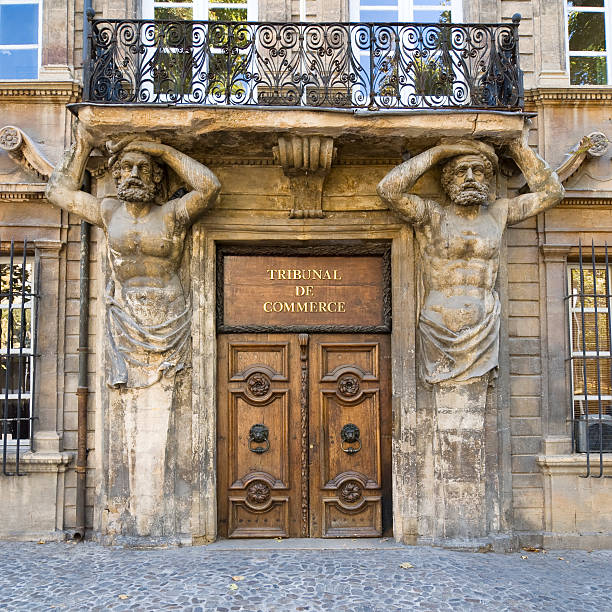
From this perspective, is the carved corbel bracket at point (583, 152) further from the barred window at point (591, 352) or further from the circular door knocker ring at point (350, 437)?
the circular door knocker ring at point (350, 437)

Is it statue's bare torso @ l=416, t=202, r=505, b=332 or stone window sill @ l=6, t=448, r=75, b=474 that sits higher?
statue's bare torso @ l=416, t=202, r=505, b=332

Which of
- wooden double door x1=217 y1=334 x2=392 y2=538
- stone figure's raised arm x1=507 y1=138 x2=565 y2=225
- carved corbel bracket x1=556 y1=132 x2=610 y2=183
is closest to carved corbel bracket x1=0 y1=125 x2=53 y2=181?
wooden double door x1=217 y1=334 x2=392 y2=538

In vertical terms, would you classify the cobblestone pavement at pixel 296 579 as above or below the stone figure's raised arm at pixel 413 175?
below

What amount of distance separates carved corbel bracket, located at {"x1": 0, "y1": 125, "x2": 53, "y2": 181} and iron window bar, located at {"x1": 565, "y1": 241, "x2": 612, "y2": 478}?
17.2 feet

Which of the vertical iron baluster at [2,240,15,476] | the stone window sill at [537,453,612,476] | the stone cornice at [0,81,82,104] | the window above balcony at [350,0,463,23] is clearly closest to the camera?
the vertical iron baluster at [2,240,15,476]

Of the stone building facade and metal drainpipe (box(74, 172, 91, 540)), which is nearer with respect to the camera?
the stone building facade

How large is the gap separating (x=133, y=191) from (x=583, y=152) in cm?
431

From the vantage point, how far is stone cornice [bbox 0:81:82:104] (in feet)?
20.8

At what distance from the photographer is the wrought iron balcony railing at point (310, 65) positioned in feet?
19.2

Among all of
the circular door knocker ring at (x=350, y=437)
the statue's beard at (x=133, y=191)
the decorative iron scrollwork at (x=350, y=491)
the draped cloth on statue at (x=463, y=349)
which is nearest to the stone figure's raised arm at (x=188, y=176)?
the statue's beard at (x=133, y=191)

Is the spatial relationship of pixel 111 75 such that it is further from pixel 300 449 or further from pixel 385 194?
pixel 300 449

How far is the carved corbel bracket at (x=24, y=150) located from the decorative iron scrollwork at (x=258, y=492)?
3578 millimetres

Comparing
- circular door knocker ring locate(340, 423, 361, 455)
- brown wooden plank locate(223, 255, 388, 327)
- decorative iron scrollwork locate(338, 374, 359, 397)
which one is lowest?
circular door knocker ring locate(340, 423, 361, 455)

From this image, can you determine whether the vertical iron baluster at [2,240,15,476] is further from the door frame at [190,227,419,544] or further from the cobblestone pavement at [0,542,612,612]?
the door frame at [190,227,419,544]
